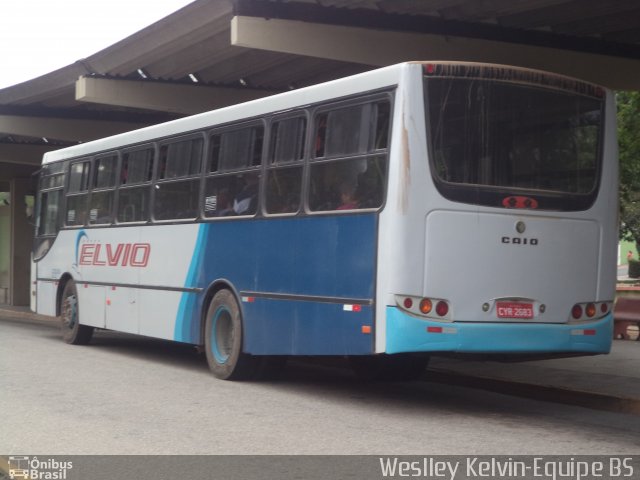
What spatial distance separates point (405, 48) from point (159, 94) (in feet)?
24.7

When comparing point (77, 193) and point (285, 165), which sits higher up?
point (285, 165)

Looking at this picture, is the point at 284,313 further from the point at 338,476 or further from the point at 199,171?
the point at 338,476

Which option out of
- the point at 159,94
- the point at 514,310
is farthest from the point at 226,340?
the point at 159,94

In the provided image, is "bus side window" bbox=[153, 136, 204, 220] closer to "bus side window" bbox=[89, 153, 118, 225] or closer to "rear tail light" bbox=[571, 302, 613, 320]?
"bus side window" bbox=[89, 153, 118, 225]

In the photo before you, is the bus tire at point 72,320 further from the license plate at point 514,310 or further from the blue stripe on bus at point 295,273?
the license plate at point 514,310

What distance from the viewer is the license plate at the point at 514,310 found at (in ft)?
34.6

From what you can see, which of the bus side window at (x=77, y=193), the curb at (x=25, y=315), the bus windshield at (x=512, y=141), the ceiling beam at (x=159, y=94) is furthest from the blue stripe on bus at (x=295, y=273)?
the curb at (x=25, y=315)

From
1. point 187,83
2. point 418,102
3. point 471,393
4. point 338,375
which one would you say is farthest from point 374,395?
point 187,83

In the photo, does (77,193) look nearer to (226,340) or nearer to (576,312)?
(226,340)

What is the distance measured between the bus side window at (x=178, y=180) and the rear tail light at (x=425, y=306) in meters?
4.46

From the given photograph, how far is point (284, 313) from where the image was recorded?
11898mm

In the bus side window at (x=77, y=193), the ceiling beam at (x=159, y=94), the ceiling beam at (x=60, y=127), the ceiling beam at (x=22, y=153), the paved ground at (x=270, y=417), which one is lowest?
the paved ground at (x=270, y=417)

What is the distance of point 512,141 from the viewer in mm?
10711

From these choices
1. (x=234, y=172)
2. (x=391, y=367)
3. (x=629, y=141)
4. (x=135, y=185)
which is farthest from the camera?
(x=629, y=141)
